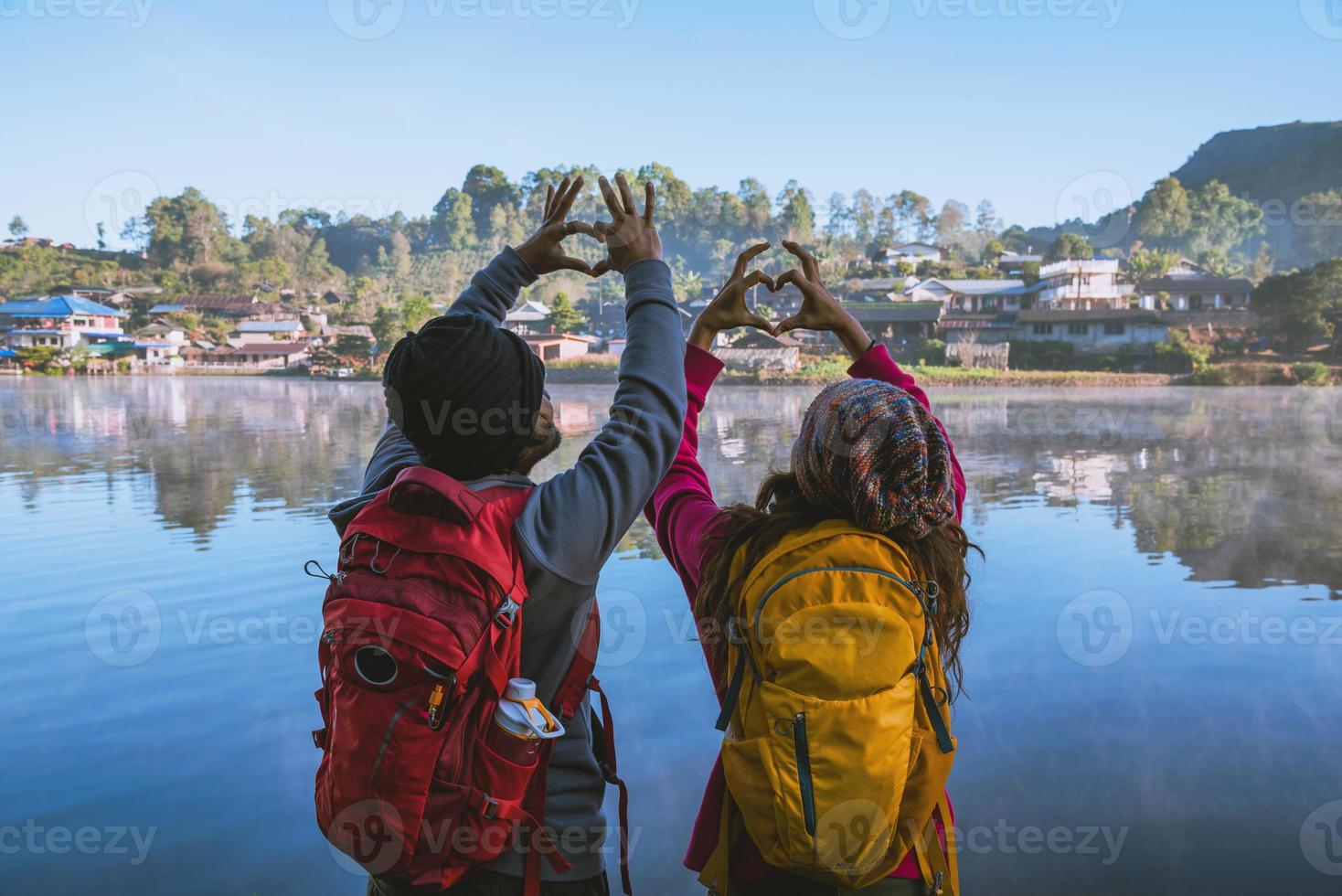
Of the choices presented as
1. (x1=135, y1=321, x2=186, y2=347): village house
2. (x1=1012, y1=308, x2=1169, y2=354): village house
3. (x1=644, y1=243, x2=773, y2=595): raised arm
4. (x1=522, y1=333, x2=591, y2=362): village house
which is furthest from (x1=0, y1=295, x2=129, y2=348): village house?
(x1=644, y1=243, x2=773, y2=595): raised arm

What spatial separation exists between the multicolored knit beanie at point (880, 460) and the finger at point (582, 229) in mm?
364

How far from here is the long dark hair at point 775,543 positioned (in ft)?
3.61

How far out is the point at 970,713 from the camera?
320 centimetres

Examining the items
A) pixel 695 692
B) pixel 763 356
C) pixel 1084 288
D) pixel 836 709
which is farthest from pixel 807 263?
pixel 1084 288

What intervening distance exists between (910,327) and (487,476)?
32274 mm

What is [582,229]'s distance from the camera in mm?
1247

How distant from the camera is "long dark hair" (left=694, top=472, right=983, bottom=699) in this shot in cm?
110

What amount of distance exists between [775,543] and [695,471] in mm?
304

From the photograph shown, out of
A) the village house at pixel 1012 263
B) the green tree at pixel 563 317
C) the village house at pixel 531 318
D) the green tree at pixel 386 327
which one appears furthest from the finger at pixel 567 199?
the village house at pixel 1012 263

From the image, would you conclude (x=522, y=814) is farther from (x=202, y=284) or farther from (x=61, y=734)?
(x=202, y=284)

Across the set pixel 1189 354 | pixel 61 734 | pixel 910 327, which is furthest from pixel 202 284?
pixel 61 734

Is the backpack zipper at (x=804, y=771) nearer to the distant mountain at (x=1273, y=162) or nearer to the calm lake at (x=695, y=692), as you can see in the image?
the calm lake at (x=695, y=692)

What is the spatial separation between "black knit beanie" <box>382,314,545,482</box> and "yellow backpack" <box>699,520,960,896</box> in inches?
13.4

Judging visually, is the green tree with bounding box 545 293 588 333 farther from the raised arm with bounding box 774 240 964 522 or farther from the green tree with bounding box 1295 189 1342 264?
the green tree with bounding box 1295 189 1342 264
